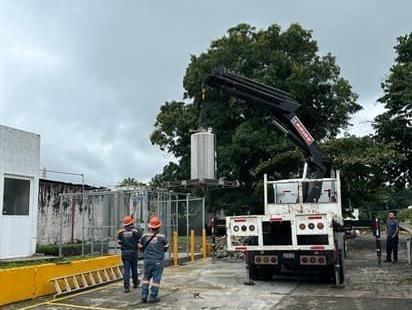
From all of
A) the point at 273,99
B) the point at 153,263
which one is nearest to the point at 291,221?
the point at 153,263

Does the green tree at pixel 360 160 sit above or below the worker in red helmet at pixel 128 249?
above

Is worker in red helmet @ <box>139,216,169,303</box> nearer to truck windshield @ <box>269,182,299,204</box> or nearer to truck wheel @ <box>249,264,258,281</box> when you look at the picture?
truck wheel @ <box>249,264,258,281</box>

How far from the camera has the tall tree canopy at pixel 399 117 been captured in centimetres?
2631

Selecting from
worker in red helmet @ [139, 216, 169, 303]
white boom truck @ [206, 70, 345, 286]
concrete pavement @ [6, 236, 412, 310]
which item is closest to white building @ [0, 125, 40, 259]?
concrete pavement @ [6, 236, 412, 310]

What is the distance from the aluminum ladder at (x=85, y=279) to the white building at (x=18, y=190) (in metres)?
4.38

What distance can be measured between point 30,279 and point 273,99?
9102 mm

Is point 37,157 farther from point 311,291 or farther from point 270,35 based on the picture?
point 270,35

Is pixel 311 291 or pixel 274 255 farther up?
pixel 274 255

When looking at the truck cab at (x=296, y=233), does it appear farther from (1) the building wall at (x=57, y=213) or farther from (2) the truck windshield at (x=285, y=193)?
(1) the building wall at (x=57, y=213)

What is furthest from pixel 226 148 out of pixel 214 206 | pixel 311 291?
pixel 311 291

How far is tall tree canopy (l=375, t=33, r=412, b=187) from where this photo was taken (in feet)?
86.3

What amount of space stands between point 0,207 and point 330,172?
1067 centimetres

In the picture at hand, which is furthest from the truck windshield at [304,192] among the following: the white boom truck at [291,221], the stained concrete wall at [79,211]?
the stained concrete wall at [79,211]

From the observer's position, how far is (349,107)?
30.3 metres
